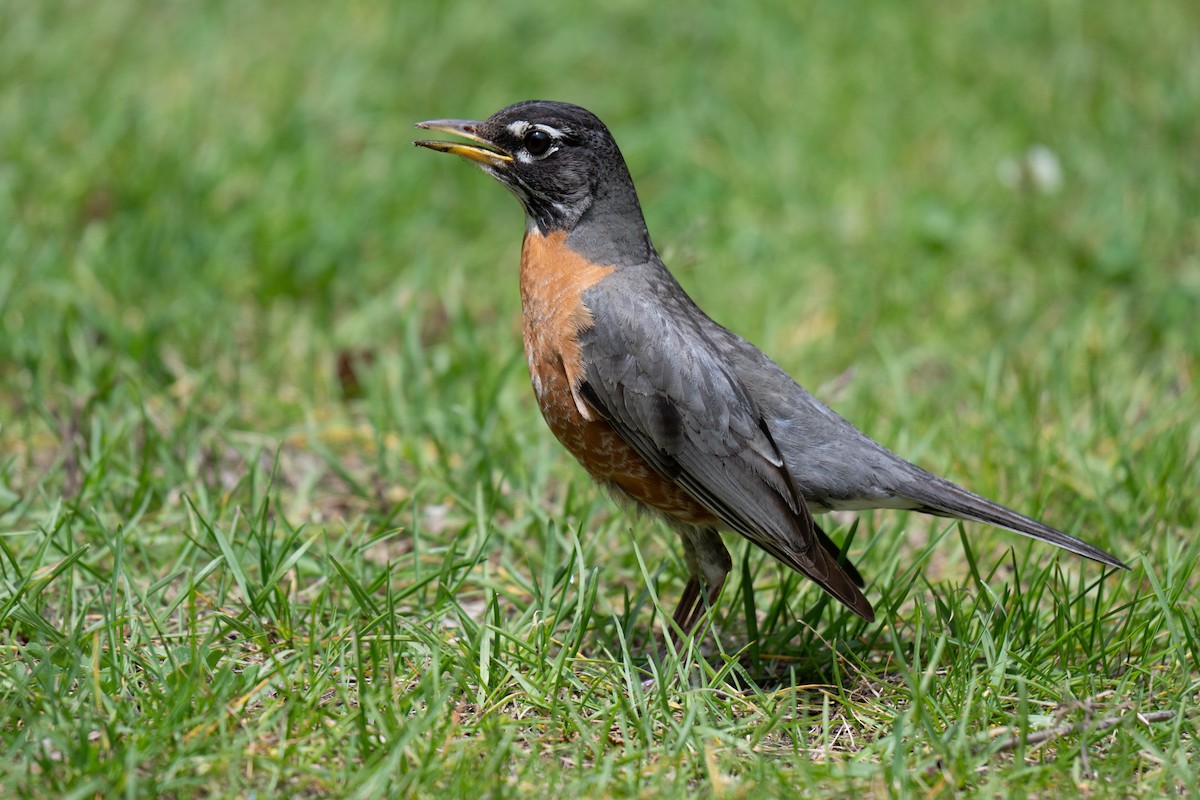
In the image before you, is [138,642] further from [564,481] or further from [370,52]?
[370,52]

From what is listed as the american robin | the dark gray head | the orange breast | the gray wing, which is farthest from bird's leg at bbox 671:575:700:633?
the dark gray head

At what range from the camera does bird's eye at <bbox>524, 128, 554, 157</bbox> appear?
14.7 feet

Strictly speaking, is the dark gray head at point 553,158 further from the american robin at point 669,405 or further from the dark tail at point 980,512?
the dark tail at point 980,512

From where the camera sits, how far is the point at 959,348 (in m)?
6.27

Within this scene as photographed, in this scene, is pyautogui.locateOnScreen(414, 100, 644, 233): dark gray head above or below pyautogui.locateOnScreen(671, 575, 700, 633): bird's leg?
above

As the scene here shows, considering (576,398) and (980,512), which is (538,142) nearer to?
(576,398)

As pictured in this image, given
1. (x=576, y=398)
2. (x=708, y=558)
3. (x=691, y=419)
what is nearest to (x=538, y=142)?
(x=576, y=398)

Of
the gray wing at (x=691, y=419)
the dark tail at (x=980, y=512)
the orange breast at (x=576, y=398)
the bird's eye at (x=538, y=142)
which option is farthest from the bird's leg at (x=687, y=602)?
the bird's eye at (x=538, y=142)

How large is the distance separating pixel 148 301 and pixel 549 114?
242cm

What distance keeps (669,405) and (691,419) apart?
79mm

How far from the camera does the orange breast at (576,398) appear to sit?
4055mm

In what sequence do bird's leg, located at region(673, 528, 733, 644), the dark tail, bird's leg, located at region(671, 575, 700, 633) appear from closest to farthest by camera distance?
the dark tail, bird's leg, located at region(673, 528, 733, 644), bird's leg, located at region(671, 575, 700, 633)

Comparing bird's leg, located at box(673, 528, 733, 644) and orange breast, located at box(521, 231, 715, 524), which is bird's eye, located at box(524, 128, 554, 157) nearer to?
orange breast, located at box(521, 231, 715, 524)

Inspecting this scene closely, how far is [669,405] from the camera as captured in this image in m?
4.04
